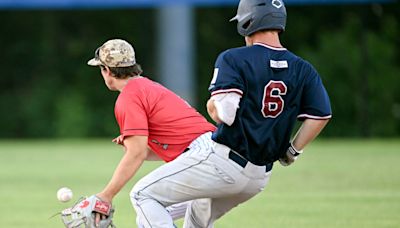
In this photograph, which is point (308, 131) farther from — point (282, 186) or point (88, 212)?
point (282, 186)

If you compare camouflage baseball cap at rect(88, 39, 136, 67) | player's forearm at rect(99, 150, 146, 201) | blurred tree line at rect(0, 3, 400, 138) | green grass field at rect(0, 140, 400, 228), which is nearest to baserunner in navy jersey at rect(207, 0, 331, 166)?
player's forearm at rect(99, 150, 146, 201)

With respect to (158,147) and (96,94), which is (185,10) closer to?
(96,94)

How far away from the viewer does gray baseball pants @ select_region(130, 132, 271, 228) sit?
7113 millimetres

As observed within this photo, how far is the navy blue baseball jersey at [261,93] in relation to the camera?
6977mm

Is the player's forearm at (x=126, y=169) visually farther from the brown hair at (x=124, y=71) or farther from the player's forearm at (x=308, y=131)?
the player's forearm at (x=308, y=131)

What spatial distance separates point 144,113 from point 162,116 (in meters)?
0.19

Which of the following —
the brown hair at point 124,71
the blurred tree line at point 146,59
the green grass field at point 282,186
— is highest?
the brown hair at point 124,71

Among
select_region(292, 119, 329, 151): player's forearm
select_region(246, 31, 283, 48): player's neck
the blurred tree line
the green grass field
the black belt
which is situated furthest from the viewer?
Result: the blurred tree line

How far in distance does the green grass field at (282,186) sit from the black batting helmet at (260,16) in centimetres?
351

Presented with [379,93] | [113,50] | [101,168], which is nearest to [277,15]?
[113,50]

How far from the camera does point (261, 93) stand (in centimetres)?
703

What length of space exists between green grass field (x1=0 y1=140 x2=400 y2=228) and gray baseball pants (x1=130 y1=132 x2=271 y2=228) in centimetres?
324

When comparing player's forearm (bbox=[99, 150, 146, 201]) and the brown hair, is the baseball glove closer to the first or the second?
player's forearm (bbox=[99, 150, 146, 201])

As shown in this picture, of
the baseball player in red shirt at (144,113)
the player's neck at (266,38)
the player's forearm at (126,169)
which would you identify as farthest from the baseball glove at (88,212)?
the player's neck at (266,38)
